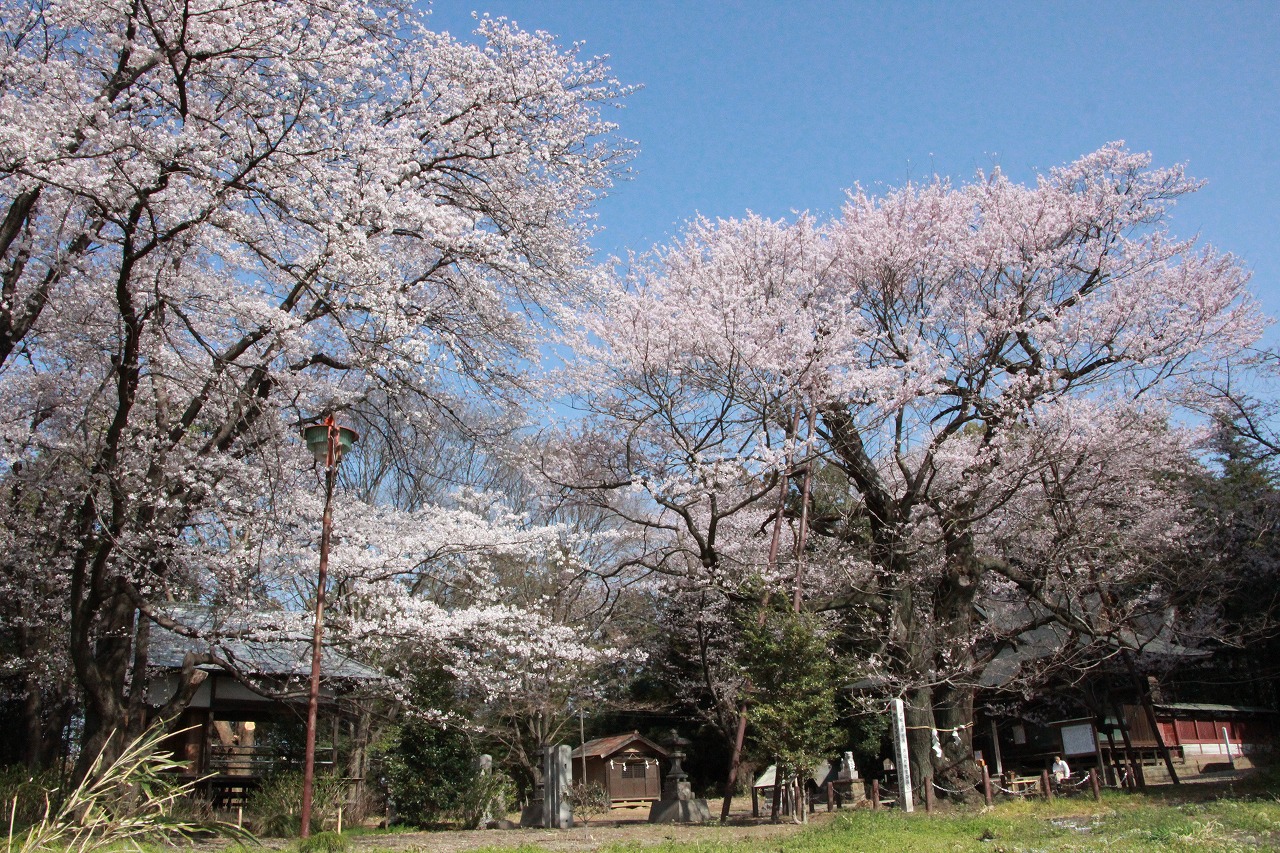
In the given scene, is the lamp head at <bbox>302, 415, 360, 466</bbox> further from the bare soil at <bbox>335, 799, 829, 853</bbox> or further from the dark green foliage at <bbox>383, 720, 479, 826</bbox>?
the dark green foliage at <bbox>383, 720, 479, 826</bbox>

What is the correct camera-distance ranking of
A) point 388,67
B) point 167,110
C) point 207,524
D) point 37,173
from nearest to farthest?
point 37,173, point 167,110, point 388,67, point 207,524

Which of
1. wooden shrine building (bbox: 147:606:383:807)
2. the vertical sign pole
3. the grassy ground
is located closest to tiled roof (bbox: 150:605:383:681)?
wooden shrine building (bbox: 147:606:383:807)

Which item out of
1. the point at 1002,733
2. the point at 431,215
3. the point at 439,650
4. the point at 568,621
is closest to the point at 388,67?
the point at 431,215

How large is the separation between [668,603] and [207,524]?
1312 centimetres

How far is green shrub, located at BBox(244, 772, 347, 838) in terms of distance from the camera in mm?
11375

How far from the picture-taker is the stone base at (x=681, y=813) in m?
14.0

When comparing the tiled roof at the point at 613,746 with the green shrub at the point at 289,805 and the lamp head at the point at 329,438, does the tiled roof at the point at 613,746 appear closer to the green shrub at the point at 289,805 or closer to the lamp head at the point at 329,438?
the green shrub at the point at 289,805

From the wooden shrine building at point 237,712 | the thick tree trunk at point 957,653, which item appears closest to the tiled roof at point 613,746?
the wooden shrine building at point 237,712

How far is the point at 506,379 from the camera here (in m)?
11.4

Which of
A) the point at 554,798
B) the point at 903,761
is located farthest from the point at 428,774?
the point at 903,761

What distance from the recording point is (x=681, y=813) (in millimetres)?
14141

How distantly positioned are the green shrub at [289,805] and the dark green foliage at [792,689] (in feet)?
19.5


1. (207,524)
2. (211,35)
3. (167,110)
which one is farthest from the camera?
(207,524)

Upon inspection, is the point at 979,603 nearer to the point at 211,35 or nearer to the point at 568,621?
the point at 568,621
